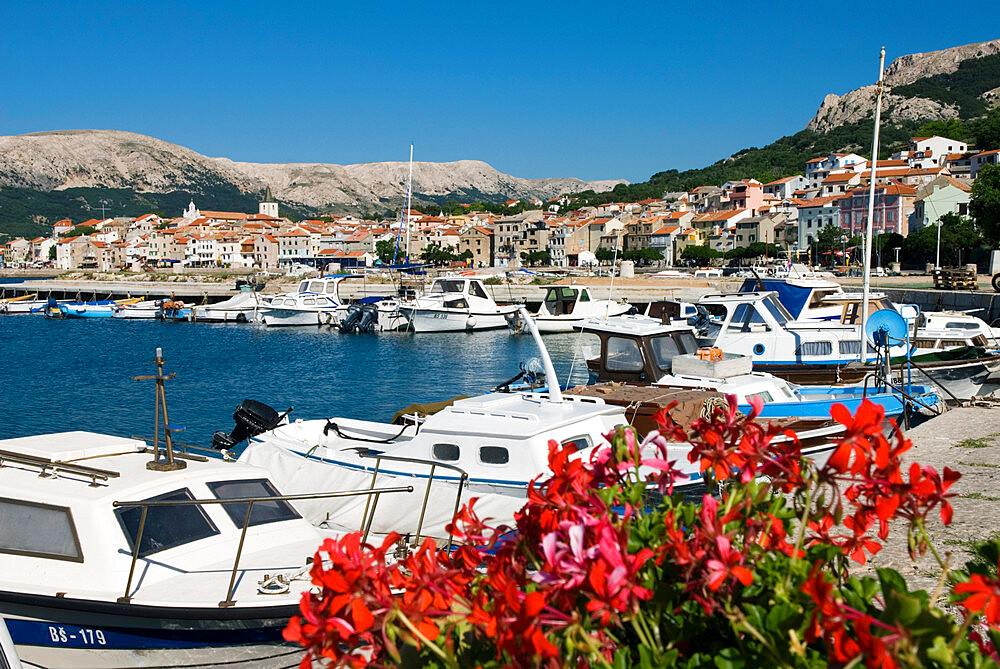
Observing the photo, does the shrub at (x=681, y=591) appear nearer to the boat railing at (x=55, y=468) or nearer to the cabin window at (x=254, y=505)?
the cabin window at (x=254, y=505)

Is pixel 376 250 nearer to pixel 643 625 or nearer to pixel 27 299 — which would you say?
pixel 27 299

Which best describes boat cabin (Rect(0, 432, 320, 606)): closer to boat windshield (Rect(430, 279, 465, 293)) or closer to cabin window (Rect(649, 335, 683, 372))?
cabin window (Rect(649, 335, 683, 372))

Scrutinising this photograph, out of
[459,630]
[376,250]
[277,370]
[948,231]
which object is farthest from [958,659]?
[376,250]

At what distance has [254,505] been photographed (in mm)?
8102

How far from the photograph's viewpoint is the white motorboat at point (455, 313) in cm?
5222

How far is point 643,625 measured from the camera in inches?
99.1

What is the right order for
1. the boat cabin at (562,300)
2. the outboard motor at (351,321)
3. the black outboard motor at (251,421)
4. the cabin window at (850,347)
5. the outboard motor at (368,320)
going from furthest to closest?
1. the outboard motor at (351,321)
2. the outboard motor at (368,320)
3. the boat cabin at (562,300)
4. the cabin window at (850,347)
5. the black outboard motor at (251,421)

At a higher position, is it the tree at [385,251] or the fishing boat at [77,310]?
the tree at [385,251]

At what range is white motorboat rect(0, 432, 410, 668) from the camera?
6531 millimetres

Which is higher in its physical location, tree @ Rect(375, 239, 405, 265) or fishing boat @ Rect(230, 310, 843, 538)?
tree @ Rect(375, 239, 405, 265)

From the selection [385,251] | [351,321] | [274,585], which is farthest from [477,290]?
[385,251]

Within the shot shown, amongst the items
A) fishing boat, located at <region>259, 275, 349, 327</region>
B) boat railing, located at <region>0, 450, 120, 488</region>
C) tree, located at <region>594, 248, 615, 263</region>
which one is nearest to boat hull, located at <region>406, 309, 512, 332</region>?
fishing boat, located at <region>259, 275, 349, 327</region>

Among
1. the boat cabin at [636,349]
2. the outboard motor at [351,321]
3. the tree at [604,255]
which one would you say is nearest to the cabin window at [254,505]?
the boat cabin at [636,349]

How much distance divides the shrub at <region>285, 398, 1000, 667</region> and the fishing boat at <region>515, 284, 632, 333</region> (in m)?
44.9
